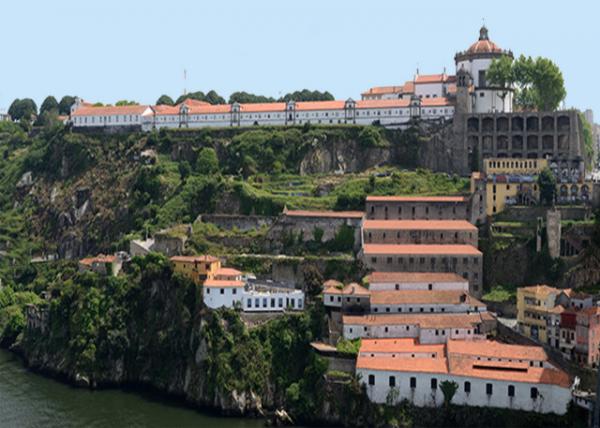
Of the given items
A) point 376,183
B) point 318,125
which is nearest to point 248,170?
point 318,125

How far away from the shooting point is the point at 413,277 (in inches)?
2003

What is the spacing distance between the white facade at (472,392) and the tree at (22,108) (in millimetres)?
80792

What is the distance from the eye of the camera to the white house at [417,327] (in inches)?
1823

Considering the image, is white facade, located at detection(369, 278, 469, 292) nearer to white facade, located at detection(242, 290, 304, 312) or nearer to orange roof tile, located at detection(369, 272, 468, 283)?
orange roof tile, located at detection(369, 272, 468, 283)

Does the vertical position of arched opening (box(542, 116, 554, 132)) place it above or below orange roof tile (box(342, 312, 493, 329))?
above

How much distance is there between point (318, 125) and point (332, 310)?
1111 inches

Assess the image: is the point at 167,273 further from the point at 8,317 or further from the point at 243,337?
the point at 8,317

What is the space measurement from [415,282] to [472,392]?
372 inches

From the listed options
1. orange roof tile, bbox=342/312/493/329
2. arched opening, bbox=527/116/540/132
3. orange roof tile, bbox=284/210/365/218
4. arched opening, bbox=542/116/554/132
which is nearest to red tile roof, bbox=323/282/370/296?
orange roof tile, bbox=342/312/493/329

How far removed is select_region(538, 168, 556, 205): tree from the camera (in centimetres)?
5716

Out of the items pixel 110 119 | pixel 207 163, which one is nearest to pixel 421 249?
pixel 207 163

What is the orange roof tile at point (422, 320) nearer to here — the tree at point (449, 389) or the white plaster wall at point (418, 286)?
the white plaster wall at point (418, 286)

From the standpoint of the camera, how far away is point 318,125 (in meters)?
74.4

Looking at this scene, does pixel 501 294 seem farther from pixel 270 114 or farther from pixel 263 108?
pixel 263 108
